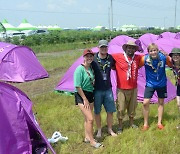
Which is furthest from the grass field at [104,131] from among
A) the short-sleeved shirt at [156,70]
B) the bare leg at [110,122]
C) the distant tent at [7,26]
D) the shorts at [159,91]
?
the distant tent at [7,26]

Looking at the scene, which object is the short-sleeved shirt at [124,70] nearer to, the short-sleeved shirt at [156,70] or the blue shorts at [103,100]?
the short-sleeved shirt at [156,70]

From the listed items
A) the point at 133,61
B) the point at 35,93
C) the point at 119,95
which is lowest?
the point at 35,93

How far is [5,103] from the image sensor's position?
438cm

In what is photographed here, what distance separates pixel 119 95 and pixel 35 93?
468cm

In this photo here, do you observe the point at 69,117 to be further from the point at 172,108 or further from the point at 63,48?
the point at 63,48

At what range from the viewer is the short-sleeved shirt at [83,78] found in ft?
15.7

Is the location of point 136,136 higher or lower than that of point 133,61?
lower

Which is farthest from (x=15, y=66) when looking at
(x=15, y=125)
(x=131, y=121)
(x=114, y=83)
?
(x=15, y=125)

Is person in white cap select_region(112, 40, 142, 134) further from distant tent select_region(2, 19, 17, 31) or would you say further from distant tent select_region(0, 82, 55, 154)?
distant tent select_region(2, 19, 17, 31)

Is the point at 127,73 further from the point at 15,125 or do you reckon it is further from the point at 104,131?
the point at 15,125

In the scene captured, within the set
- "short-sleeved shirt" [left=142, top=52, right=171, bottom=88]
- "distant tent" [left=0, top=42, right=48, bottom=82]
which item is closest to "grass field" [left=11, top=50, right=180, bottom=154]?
"short-sleeved shirt" [left=142, top=52, right=171, bottom=88]

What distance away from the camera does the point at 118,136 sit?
18.0 ft

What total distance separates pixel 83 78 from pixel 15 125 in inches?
51.7

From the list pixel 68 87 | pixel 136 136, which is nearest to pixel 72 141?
pixel 136 136
